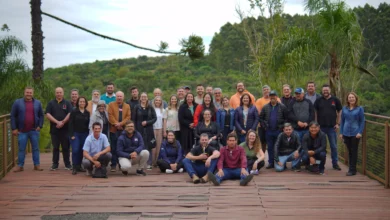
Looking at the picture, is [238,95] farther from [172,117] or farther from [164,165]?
[164,165]

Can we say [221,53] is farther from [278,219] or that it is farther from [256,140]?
[278,219]

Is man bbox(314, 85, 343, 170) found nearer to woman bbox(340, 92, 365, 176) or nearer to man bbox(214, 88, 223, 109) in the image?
woman bbox(340, 92, 365, 176)

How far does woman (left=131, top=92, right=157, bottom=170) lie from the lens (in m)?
9.41

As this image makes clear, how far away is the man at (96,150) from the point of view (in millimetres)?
8820

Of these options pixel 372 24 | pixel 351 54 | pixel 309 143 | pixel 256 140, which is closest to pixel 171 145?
pixel 256 140

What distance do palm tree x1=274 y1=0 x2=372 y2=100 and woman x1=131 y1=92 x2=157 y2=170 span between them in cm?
627

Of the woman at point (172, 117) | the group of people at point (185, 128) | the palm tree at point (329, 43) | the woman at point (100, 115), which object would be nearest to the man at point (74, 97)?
the group of people at point (185, 128)

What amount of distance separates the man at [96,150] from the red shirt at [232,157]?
1882mm

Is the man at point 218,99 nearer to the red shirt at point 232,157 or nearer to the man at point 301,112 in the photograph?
the man at point 301,112

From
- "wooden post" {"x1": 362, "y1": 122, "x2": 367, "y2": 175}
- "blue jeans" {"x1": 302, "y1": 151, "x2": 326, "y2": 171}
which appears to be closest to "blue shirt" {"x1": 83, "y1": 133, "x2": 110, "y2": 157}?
"blue jeans" {"x1": 302, "y1": 151, "x2": 326, "y2": 171}

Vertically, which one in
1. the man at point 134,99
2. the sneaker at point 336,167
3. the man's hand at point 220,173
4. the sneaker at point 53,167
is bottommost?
the sneaker at point 53,167

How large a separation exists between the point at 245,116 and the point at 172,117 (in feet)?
4.29

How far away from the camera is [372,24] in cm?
3556

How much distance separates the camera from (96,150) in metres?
8.94
